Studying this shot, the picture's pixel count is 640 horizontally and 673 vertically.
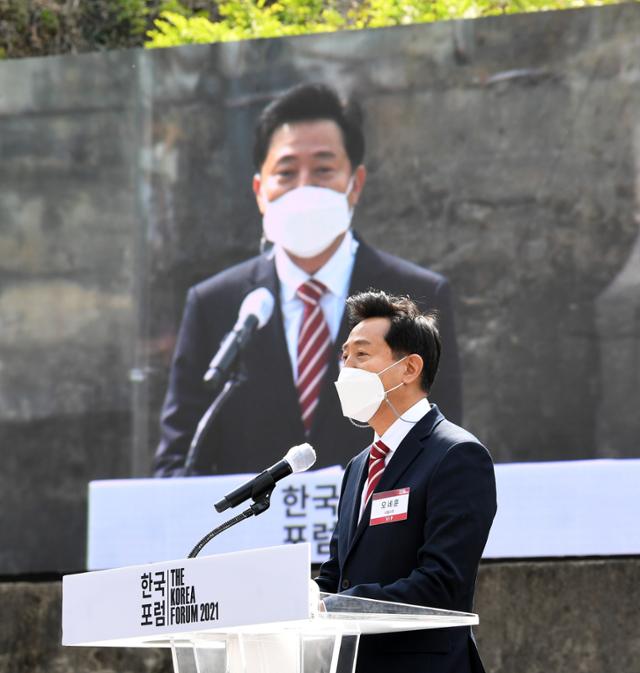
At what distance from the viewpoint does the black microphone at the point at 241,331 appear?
5559 mm

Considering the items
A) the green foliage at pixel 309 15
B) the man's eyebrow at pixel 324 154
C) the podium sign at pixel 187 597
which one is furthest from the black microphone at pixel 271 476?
the green foliage at pixel 309 15

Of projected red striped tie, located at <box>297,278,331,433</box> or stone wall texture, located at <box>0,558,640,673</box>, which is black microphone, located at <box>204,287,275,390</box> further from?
stone wall texture, located at <box>0,558,640,673</box>

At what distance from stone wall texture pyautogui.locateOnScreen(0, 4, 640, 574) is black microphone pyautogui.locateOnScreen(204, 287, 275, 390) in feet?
0.72

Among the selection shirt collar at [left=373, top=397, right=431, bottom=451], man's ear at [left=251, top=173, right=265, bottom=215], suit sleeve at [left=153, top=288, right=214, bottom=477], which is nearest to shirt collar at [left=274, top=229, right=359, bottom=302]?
man's ear at [left=251, top=173, right=265, bottom=215]

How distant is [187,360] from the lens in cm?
561

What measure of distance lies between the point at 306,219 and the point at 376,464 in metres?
2.99

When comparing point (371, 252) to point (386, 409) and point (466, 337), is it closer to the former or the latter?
point (466, 337)

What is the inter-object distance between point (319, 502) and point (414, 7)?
2701 millimetres

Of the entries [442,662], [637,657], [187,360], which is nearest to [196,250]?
[187,360]

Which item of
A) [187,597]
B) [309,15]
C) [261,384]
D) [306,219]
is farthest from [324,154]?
[187,597]

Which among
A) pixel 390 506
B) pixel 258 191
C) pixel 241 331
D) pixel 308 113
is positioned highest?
pixel 308 113

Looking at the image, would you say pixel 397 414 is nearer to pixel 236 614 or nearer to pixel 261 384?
pixel 236 614

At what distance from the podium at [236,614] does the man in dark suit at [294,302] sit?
9.87ft

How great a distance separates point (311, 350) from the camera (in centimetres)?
549
